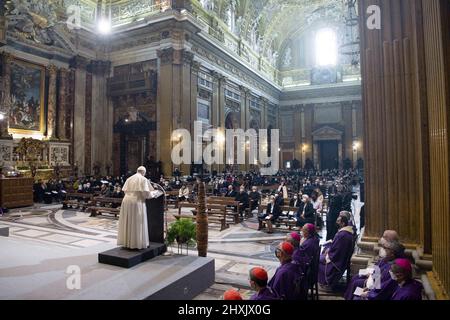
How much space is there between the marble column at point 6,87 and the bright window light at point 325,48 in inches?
1023

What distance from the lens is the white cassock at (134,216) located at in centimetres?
486

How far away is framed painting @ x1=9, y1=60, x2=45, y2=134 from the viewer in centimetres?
1424

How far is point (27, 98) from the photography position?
14.9 metres

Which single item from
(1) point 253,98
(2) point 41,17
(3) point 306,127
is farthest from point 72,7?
(3) point 306,127

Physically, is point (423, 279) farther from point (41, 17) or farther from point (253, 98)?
point (253, 98)

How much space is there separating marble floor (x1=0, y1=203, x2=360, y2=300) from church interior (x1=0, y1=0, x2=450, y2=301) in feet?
0.23

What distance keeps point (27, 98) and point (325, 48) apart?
26.0m

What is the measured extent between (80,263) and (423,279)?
459 centimetres

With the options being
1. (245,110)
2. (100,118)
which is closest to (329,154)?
(245,110)

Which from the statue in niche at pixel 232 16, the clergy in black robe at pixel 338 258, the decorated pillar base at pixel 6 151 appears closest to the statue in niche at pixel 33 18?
the decorated pillar base at pixel 6 151

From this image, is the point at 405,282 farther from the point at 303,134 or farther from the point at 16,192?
the point at 303,134

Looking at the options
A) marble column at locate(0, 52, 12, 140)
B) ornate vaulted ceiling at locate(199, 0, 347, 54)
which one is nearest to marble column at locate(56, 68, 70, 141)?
marble column at locate(0, 52, 12, 140)

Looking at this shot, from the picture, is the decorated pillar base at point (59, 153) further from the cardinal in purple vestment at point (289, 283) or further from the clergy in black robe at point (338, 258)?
the cardinal in purple vestment at point (289, 283)

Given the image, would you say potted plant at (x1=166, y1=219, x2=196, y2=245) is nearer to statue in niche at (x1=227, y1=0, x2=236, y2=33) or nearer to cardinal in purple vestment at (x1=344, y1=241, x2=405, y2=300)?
cardinal in purple vestment at (x1=344, y1=241, x2=405, y2=300)
